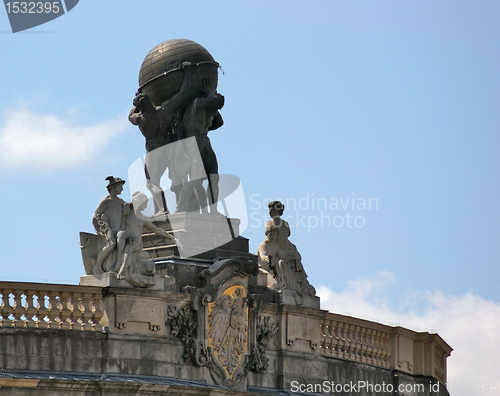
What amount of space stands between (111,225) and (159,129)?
337cm

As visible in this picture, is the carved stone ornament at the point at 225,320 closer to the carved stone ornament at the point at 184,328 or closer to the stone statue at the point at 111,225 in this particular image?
the carved stone ornament at the point at 184,328

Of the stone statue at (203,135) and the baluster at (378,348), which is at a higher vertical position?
the stone statue at (203,135)

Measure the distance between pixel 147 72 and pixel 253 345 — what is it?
6.11 metres

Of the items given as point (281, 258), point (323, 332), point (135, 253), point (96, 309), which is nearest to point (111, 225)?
point (135, 253)

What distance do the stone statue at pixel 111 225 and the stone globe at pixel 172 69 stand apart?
3.25m

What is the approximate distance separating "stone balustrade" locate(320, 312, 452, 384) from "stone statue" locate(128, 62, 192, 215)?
4203 mm

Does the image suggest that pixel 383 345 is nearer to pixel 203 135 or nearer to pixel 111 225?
pixel 203 135

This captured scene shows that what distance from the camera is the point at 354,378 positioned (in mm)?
27328

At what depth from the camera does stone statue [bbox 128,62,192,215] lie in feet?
89.5

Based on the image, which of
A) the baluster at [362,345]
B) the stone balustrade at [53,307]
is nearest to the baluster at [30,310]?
the stone balustrade at [53,307]

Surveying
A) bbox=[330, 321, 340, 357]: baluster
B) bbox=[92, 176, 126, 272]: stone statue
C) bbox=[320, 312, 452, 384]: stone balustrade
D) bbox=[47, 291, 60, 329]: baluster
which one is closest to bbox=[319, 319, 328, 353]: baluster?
bbox=[320, 312, 452, 384]: stone balustrade

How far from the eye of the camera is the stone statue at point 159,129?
89.5 ft

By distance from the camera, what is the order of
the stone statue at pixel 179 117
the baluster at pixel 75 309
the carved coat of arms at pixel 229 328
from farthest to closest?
the stone statue at pixel 179 117 < the carved coat of arms at pixel 229 328 < the baluster at pixel 75 309

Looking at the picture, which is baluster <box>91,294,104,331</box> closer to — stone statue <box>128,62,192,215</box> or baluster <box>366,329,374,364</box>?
stone statue <box>128,62,192,215</box>
